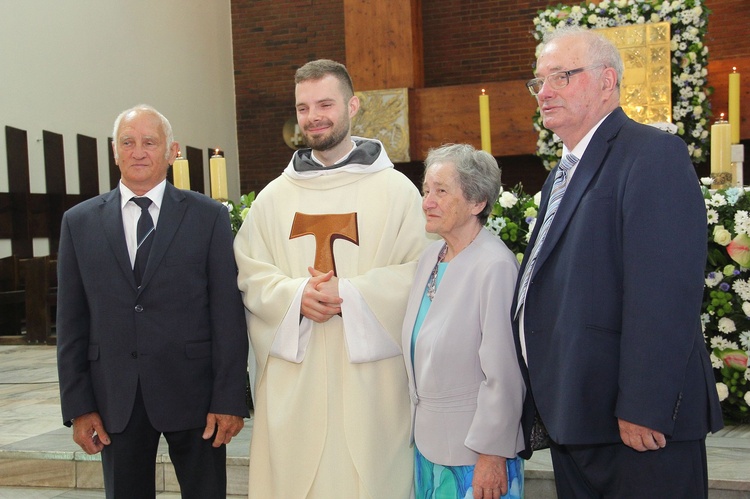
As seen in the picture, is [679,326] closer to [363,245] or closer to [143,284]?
[363,245]

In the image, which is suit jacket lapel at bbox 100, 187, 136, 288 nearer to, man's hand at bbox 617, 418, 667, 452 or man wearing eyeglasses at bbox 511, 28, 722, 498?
man wearing eyeglasses at bbox 511, 28, 722, 498

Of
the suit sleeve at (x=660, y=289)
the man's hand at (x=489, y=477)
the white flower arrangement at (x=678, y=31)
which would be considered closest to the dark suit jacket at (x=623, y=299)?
the suit sleeve at (x=660, y=289)

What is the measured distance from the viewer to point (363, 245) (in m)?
2.92

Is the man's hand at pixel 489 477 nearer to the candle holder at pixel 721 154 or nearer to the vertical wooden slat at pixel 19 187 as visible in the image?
the candle holder at pixel 721 154

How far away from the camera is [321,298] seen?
276cm

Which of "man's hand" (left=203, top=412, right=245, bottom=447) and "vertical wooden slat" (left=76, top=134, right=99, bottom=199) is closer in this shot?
"man's hand" (left=203, top=412, right=245, bottom=447)

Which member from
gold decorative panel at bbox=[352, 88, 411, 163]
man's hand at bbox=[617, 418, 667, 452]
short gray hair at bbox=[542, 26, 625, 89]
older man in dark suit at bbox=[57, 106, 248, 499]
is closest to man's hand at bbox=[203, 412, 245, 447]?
older man in dark suit at bbox=[57, 106, 248, 499]

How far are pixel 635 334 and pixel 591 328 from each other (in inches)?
4.6

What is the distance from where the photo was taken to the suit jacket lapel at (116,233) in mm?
2639

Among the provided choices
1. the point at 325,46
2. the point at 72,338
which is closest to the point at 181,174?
the point at 72,338

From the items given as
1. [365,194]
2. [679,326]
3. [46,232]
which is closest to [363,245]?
[365,194]

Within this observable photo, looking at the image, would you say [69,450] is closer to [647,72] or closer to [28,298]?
[28,298]

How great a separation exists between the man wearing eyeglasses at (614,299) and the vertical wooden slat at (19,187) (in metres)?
7.93

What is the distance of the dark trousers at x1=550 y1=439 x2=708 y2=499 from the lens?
2.01 meters
